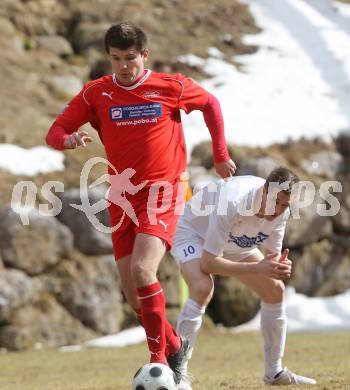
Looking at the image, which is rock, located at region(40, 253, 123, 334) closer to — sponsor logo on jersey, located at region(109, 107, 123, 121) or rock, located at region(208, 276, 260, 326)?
rock, located at region(208, 276, 260, 326)

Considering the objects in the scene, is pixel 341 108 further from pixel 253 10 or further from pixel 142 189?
pixel 142 189

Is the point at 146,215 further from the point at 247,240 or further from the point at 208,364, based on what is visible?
the point at 208,364

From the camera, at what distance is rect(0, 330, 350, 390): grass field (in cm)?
675

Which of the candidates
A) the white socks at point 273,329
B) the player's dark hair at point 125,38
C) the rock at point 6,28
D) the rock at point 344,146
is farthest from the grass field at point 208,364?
the rock at point 6,28

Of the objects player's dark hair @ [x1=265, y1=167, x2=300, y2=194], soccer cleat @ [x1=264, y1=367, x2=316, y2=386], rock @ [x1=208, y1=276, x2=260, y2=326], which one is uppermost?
player's dark hair @ [x1=265, y1=167, x2=300, y2=194]

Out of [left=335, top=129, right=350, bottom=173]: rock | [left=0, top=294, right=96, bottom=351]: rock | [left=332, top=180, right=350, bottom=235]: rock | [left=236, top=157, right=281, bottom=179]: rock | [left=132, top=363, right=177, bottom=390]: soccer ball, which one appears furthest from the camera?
[left=335, top=129, right=350, bottom=173]: rock

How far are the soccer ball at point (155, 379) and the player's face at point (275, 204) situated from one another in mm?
1223

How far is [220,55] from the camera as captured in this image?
17.9 metres

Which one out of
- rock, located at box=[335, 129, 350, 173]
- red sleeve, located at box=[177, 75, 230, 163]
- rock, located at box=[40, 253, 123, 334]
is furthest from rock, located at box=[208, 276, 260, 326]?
red sleeve, located at box=[177, 75, 230, 163]

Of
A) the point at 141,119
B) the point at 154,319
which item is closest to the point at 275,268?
the point at 154,319

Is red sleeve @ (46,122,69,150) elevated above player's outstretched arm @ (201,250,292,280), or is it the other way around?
red sleeve @ (46,122,69,150)

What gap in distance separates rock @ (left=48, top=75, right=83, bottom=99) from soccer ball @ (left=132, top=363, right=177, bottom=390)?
10820mm

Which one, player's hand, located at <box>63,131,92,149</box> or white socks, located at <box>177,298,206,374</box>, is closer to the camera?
player's hand, located at <box>63,131,92,149</box>

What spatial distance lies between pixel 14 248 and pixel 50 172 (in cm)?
147
